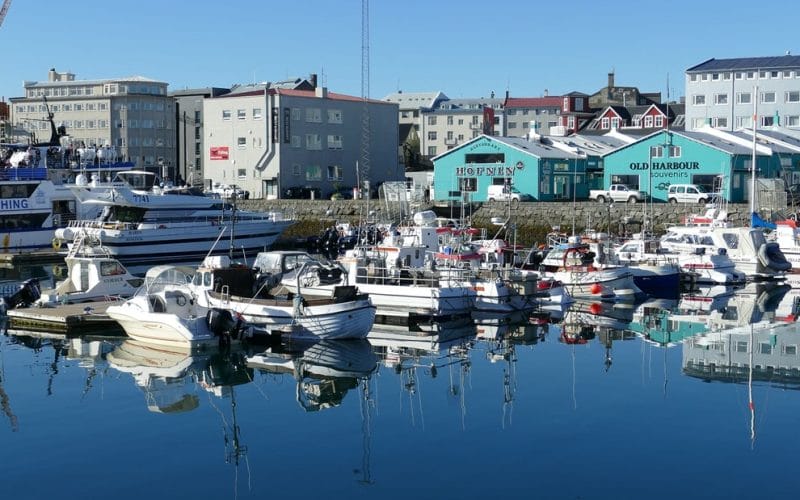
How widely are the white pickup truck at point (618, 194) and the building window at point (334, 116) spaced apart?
19.2 metres

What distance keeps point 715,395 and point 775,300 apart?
14257 millimetres

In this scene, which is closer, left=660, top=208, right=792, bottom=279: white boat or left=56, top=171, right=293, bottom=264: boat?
left=660, top=208, right=792, bottom=279: white boat

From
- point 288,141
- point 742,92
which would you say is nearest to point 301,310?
point 288,141

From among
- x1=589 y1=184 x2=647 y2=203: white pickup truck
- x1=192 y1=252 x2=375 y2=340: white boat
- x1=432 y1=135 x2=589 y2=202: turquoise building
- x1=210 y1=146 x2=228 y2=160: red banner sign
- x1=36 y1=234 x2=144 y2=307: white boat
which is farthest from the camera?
x1=210 y1=146 x2=228 y2=160: red banner sign

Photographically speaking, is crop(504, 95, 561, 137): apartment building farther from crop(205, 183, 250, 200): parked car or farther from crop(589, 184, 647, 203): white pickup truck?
crop(589, 184, 647, 203): white pickup truck

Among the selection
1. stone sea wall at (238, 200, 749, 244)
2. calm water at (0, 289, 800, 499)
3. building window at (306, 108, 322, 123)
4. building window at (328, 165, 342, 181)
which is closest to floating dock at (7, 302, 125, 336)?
calm water at (0, 289, 800, 499)

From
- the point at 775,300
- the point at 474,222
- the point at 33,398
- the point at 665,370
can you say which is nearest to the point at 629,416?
the point at 665,370

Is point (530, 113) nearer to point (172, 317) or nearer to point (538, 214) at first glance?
point (538, 214)

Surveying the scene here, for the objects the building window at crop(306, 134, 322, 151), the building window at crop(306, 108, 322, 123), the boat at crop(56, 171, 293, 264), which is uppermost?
the building window at crop(306, 108, 322, 123)

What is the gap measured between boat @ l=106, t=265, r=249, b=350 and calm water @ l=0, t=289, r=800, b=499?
1.31 feet

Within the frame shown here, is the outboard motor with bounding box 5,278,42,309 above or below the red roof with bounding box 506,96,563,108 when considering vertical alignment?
below

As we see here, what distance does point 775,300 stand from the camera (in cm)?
3244

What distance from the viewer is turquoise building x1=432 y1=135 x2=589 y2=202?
53969mm

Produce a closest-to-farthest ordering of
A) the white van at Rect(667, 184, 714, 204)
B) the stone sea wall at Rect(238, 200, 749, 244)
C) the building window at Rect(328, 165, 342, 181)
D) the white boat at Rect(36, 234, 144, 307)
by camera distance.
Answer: the white boat at Rect(36, 234, 144, 307), the stone sea wall at Rect(238, 200, 749, 244), the white van at Rect(667, 184, 714, 204), the building window at Rect(328, 165, 342, 181)
